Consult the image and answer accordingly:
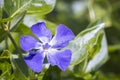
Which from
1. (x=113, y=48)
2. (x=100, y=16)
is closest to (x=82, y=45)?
(x=113, y=48)

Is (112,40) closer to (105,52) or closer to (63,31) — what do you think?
(105,52)

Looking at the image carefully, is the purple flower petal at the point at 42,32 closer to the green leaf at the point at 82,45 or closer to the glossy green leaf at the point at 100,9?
the green leaf at the point at 82,45

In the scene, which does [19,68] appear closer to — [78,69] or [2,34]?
[2,34]

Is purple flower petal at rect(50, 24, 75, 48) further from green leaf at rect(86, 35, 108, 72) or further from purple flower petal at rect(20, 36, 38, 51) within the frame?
green leaf at rect(86, 35, 108, 72)

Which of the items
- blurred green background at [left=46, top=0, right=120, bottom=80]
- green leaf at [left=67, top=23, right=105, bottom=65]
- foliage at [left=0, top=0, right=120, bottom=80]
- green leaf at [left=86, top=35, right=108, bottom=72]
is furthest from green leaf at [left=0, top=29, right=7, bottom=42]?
blurred green background at [left=46, top=0, right=120, bottom=80]

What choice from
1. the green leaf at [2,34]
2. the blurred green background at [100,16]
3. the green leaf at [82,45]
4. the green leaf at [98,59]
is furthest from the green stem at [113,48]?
the green leaf at [2,34]

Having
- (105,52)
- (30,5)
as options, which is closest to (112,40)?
(105,52)

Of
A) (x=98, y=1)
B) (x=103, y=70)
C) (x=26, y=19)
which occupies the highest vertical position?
(x=26, y=19)
